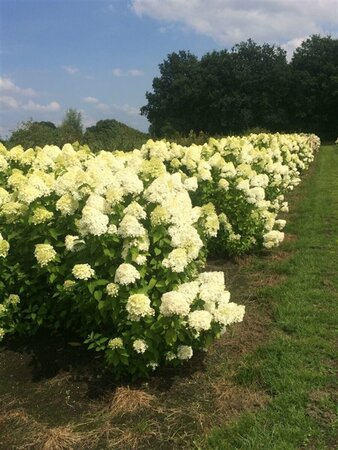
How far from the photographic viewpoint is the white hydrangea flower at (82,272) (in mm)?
3383

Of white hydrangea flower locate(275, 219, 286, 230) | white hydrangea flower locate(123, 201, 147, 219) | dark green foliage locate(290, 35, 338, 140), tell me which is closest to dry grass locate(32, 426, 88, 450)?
white hydrangea flower locate(123, 201, 147, 219)

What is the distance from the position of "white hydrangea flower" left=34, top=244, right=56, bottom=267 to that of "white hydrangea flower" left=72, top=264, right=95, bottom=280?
40 centimetres

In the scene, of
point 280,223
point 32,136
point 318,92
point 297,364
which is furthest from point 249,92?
point 297,364

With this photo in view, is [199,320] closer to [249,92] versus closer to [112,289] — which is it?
[112,289]

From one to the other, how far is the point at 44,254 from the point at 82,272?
1.53 feet

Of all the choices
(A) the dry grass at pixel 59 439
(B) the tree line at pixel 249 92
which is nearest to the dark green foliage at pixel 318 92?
(B) the tree line at pixel 249 92

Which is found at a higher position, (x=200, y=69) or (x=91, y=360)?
(x=200, y=69)

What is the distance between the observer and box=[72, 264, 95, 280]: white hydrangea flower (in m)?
3.38

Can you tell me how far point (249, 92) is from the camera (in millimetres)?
55250

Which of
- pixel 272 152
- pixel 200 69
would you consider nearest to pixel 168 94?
pixel 200 69

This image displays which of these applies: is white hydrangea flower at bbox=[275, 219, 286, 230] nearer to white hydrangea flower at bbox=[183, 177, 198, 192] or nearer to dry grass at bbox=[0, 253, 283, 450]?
white hydrangea flower at bbox=[183, 177, 198, 192]

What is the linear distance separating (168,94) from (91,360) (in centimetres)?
5793

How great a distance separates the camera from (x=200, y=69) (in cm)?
5831

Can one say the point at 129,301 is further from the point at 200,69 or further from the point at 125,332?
the point at 200,69
